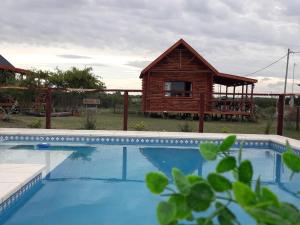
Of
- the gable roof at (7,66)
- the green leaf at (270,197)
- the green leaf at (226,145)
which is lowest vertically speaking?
the green leaf at (270,197)

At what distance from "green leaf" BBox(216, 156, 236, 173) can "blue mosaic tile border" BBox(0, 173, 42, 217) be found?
404cm

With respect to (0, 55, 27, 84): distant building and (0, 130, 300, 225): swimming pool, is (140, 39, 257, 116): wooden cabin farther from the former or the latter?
(0, 130, 300, 225): swimming pool

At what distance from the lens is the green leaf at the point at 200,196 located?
65cm

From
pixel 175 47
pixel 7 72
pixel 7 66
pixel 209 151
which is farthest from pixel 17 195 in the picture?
pixel 7 66

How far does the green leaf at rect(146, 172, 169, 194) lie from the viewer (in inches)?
26.0

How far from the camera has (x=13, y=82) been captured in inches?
698

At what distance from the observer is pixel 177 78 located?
758 inches

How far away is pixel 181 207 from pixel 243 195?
0.11m

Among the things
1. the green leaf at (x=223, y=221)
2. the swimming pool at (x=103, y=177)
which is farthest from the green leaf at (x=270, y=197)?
the swimming pool at (x=103, y=177)

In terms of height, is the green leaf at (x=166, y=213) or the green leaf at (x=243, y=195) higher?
the green leaf at (x=243, y=195)

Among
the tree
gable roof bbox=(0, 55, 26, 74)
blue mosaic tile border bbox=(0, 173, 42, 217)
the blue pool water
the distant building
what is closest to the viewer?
blue mosaic tile border bbox=(0, 173, 42, 217)

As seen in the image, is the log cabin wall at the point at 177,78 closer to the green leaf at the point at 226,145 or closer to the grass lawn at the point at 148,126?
the grass lawn at the point at 148,126

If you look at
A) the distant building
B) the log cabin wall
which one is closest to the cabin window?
the log cabin wall

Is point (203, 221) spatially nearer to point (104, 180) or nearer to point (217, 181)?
point (217, 181)
